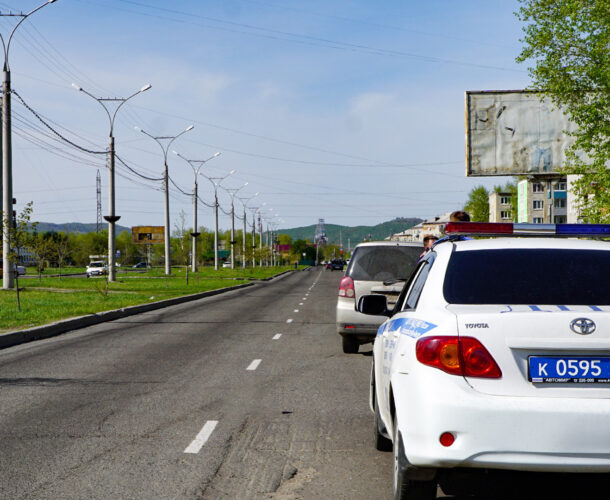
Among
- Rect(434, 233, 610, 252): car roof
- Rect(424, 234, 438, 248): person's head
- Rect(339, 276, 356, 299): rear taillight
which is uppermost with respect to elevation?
Rect(424, 234, 438, 248): person's head

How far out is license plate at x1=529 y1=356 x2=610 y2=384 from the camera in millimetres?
3898

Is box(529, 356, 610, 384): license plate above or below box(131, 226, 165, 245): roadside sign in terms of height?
below

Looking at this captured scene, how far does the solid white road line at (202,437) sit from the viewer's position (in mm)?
6325

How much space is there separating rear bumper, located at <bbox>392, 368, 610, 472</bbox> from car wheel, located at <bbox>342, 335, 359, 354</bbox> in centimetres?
893

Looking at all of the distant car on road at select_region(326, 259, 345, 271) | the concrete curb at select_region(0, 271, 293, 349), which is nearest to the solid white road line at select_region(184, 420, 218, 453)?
the concrete curb at select_region(0, 271, 293, 349)

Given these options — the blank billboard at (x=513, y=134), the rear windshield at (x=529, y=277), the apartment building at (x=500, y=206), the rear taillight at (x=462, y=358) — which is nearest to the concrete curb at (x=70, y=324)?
the rear windshield at (x=529, y=277)

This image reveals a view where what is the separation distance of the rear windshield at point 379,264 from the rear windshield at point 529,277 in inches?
327

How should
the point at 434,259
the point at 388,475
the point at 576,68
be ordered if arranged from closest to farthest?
the point at 434,259 < the point at 388,475 < the point at 576,68

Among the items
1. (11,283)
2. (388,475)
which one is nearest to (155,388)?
(388,475)

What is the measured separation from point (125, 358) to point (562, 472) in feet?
30.9

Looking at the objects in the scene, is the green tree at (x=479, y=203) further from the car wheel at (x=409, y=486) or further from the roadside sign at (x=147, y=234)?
the car wheel at (x=409, y=486)

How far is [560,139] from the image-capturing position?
31.6 m

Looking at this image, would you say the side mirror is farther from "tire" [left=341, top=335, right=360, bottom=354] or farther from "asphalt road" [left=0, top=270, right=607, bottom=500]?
"tire" [left=341, top=335, right=360, bottom=354]

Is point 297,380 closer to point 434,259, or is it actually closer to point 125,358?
point 125,358
